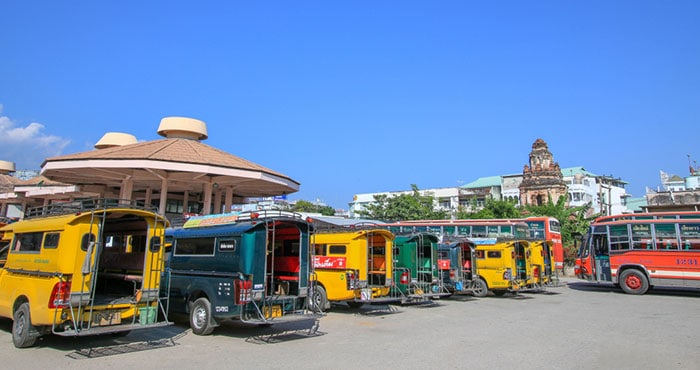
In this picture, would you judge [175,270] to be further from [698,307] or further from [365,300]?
[698,307]

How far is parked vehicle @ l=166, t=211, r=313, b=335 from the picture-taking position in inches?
364

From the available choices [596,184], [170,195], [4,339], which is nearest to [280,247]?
[4,339]

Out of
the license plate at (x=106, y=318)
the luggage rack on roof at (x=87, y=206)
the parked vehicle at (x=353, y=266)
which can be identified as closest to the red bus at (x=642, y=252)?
the parked vehicle at (x=353, y=266)

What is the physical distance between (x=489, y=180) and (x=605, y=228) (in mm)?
53814

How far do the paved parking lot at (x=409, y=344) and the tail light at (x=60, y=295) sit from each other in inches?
34.9

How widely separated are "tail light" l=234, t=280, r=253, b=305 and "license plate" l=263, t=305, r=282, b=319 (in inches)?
20.8

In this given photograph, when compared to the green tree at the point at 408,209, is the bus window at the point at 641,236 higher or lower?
lower

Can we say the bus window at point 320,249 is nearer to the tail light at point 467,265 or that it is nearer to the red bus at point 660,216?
the tail light at point 467,265

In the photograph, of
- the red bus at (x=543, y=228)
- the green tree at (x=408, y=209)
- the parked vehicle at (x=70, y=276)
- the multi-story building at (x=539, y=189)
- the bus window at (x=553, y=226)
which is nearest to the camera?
the parked vehicle at (x=70, y=276)

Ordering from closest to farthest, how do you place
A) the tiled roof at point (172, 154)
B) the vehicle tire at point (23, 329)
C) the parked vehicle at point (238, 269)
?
the vehicle tire at point (23, 329)
the parked vehicle at point (238, 269)
the tiled roof at point (172, 154)

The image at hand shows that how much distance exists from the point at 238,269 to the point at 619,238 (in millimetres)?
18294

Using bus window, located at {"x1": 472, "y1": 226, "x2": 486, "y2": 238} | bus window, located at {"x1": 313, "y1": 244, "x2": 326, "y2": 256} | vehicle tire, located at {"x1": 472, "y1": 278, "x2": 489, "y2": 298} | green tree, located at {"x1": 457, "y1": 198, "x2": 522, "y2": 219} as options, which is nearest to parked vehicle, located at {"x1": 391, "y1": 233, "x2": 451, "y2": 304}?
bus window, located at {"x1": 313, "y1": 244, "x2": 326, "y2": 256}

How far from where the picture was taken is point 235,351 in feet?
27.1

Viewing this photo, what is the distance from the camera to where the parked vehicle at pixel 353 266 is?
42.6ft
